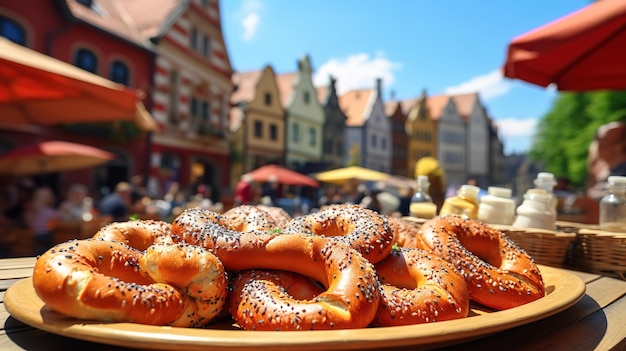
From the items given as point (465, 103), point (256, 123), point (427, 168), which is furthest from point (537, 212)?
point (465, 103)

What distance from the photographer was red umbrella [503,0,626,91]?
2338 millimetres

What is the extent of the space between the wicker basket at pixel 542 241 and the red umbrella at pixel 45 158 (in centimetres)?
749

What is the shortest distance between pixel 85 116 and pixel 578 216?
695cm

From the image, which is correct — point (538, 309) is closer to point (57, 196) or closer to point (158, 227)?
point (158, 227)

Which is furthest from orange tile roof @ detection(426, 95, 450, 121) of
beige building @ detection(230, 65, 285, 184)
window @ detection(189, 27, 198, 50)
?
window @ detection(189, 27, 198, 50)

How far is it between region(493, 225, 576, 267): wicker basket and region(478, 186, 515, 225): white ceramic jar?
0.22 metres

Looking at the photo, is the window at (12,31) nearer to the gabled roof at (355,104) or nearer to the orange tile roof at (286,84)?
the orange tile roof at (286,84)

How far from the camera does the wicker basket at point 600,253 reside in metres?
1.99

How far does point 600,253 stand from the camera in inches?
82.4

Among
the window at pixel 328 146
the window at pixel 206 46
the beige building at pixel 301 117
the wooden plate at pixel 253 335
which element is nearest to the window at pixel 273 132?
the beige building at pixel 301 117

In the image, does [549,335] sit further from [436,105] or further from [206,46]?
[436,105]

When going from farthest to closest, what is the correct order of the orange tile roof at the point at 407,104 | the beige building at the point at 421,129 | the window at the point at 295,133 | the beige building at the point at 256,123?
the orange tile roof at the point at 407,104 → the beige building at the point at 421,129 → the window at the point at 295,133 → the beige building at the point at 256,123

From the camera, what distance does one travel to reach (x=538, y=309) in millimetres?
1080

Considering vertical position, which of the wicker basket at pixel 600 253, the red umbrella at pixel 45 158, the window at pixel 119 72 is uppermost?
the window at pixel 119 72
